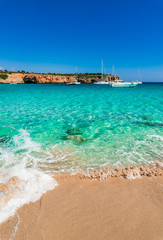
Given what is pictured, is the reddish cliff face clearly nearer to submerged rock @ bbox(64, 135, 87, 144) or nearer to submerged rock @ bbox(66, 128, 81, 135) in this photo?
submerged rock @ bbox(66, 128, 81, 135)

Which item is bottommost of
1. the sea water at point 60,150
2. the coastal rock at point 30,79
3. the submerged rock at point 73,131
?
the sea water at point 60,150

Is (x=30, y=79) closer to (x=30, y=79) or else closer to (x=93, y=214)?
(x=30, y=79)

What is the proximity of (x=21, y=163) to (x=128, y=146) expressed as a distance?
4.38 m

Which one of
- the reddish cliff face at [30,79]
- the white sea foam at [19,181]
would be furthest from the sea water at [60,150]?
the reddish cliff face at [30,79]

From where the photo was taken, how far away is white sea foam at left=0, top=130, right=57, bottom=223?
3057mm

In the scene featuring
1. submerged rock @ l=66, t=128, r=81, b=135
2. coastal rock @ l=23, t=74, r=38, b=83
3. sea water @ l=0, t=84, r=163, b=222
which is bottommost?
sea water @ l=0, t=84, r=163, b=222

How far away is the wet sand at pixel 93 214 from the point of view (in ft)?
8.05

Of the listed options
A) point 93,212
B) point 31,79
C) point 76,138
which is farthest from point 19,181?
point 31,79

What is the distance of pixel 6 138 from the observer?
6.91 metres

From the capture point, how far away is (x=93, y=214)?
2842 mm

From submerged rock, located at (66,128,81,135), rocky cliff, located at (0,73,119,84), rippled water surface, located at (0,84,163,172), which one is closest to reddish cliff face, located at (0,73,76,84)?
rocky cliff, located at (0,73,119,84)

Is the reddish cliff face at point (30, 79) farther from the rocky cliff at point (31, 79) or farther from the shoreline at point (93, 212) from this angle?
the shoreline at point (93, 212)

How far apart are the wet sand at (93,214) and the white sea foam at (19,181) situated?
0.20 metres

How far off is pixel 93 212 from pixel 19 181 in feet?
7.28
